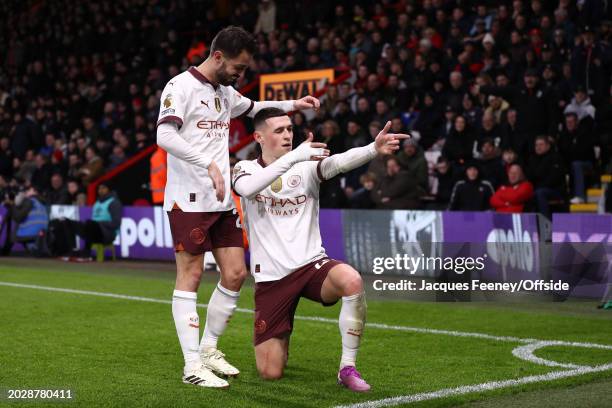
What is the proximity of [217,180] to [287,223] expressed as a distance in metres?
0.75

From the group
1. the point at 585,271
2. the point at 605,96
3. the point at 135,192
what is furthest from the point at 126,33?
the point at 585,271

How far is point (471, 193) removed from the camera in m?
12.9

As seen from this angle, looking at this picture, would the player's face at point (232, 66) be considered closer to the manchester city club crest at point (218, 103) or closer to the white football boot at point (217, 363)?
the manchester city club crest at point (218, 103)

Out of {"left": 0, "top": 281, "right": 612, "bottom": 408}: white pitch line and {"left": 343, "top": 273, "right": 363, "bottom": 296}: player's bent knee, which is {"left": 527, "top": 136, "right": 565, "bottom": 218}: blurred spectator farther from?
{"left": 343, "top": 273, "right": 363, "bottom": 296}: player's bent knee

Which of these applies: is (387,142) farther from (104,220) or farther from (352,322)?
(104,220)

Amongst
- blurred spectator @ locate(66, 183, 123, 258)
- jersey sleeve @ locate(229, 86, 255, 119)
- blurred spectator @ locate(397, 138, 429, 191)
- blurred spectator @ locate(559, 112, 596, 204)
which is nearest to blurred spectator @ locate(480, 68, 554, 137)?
blurred spectator @ locate(559, 112, 596, 204)

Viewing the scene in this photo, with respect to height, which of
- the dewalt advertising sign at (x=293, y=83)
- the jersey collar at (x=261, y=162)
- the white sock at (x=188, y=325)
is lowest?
the white sock at (x=188, y=325)

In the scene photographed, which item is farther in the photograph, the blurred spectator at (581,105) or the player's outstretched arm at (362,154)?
the blurred spectator at (581,105)

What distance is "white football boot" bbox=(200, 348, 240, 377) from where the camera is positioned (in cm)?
593

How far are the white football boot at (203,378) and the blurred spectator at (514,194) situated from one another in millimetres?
7406

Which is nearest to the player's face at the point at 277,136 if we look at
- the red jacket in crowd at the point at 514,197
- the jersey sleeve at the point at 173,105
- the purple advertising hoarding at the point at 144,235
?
the jersey sleeve at the point at 173,105

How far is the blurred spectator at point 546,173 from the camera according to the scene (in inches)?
492

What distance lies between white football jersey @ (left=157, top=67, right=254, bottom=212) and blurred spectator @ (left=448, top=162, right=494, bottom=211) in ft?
24.7

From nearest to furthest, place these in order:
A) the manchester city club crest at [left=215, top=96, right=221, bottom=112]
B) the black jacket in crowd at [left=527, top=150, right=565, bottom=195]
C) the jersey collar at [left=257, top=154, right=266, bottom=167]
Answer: the manchester city club crest at [left=215, top=96, right=221, bottom=112] < the jersey collar at [left=257, top=154, right=266, bottom=167] < the black jacket in crowd at [left=527, top=150, right=565, bottom=195]
